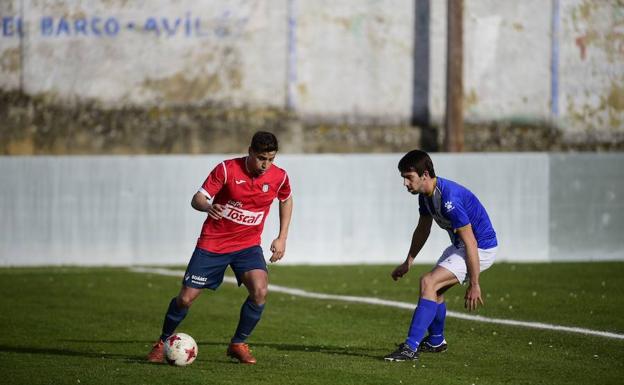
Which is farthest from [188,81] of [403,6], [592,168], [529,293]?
[529,293]

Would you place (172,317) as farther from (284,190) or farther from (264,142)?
(264,142)

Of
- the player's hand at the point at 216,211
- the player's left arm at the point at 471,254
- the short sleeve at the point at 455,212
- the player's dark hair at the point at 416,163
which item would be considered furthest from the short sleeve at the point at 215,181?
the player's left arm at the point at 471,254

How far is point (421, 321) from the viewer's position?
973 cm

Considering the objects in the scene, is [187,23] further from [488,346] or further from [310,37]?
[488,346]

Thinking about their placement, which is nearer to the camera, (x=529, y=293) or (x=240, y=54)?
(x=529, y=293)

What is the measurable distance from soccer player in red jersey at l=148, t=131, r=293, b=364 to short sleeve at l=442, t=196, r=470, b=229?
1.36 meters

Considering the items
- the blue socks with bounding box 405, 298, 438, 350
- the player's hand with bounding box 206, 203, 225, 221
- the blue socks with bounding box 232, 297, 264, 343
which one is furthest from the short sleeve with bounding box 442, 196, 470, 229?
the player's hand with bounding box 206, 203, 225, 221

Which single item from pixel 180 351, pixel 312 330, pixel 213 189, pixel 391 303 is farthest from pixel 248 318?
pixel 391 303

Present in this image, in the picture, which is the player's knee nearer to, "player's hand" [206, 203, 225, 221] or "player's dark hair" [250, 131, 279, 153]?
"player's hand" [206, 203, 225, 221]

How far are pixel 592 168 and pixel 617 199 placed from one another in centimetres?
66

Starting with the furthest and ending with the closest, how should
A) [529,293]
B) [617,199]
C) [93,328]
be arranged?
1. [617,199]
2. [529,293]
3. [93,328]

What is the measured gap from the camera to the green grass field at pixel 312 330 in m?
9.23

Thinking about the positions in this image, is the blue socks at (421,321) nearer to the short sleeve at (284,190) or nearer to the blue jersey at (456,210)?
the blue jersey at (456,210)

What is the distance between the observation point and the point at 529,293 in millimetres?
15195
